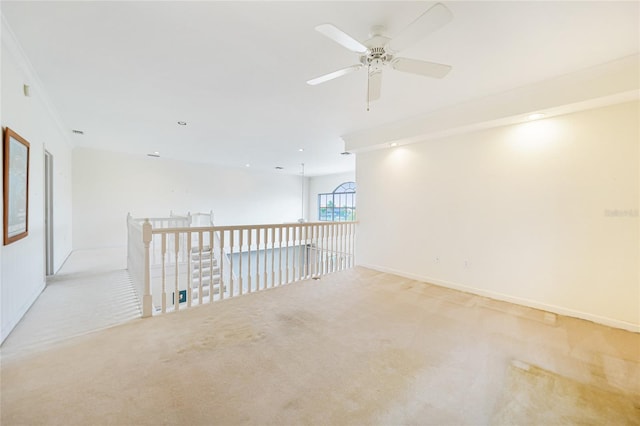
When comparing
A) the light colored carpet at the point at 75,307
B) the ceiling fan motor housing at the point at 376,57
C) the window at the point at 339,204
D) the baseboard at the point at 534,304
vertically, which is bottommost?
the light colored carpet at the point at 75,307

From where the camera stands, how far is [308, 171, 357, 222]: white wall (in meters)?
9.41

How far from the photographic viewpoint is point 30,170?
2.78 meters

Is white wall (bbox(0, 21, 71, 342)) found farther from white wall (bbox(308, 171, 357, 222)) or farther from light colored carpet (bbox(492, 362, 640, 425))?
white wall (bbox(308, 171, 357, 222))

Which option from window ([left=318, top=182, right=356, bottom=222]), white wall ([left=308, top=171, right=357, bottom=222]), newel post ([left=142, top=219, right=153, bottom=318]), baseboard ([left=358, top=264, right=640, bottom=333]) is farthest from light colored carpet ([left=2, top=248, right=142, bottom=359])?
white wall ([left=308, top=171, right=357, bottom=222])

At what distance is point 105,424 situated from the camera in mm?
1311

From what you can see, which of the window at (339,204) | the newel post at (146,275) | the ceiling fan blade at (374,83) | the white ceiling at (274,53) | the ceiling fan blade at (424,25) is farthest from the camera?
the window at (339,204)

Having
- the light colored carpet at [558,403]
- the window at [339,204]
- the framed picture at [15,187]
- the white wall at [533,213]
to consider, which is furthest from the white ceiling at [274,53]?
the window at [339,204]

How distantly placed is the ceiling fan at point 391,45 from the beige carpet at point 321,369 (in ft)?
7.17

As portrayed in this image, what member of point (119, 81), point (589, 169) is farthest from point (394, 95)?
point (119, 81)

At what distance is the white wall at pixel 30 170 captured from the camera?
2.14 metres

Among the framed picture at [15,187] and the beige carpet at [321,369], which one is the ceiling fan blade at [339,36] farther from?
the framed picture at [15,187]

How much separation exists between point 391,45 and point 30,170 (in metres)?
3.89

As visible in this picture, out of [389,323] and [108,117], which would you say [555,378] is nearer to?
[389,323]

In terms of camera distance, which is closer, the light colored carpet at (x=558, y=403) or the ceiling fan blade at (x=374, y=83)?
the light colored carpet at (x=558, y=403)
